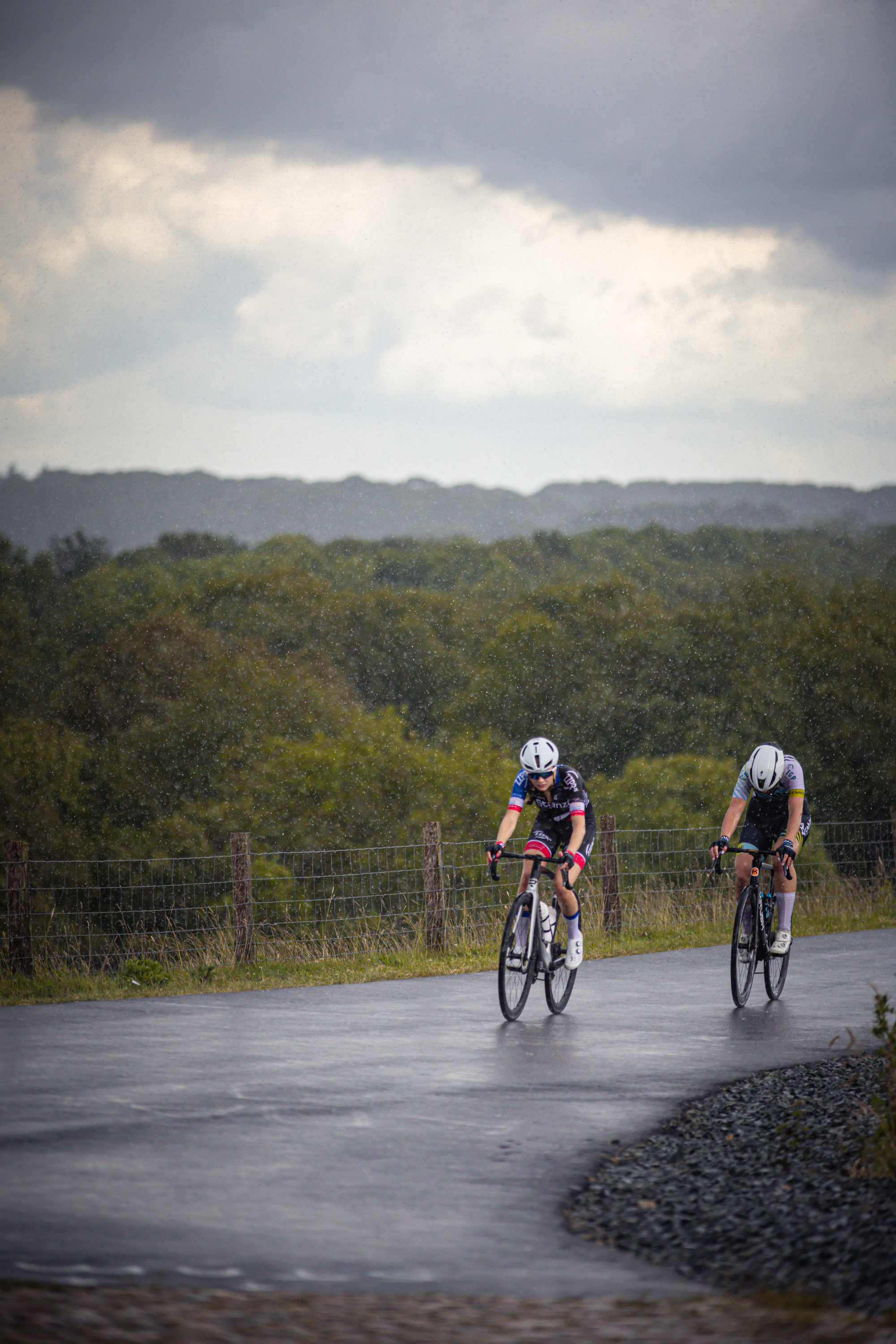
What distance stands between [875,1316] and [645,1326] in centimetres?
65

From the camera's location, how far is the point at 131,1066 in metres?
8.73

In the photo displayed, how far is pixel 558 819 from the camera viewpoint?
1130 centimetres

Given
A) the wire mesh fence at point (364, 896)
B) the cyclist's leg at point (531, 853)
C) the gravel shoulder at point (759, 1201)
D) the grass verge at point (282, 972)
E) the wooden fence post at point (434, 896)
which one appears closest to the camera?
the gravel shoulder at point (759, 1201)

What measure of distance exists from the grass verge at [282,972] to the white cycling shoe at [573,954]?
3.10 metres

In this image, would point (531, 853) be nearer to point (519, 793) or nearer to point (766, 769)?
point (519, 793)

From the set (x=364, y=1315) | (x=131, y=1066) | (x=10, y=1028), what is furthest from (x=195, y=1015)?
(x=364, y=1315)

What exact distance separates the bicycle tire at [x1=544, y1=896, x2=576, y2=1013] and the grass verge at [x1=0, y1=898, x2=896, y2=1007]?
290 cm

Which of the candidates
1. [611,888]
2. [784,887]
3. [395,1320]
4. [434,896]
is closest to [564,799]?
[784,887]

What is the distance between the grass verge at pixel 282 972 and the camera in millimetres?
13078

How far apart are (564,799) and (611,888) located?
21.6 feet

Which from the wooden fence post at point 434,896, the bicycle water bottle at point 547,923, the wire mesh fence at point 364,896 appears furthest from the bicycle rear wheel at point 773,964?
the wooden fence post at point 434,896

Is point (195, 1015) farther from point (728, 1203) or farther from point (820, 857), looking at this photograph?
point (820, 857)

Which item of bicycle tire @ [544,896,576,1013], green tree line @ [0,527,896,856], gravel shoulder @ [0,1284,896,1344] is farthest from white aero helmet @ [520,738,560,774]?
green tree line @ [0,527,896,856]

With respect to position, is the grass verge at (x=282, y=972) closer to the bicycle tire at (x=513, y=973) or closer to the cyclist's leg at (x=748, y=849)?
the bicycle tire at (x=513, y=973)
